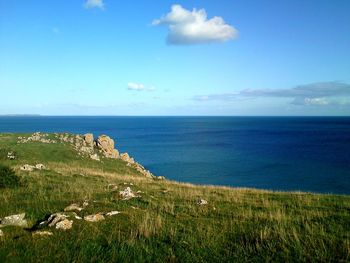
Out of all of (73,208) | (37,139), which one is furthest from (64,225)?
(37,139)

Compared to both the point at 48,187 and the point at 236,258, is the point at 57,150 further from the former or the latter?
the point at 236,258

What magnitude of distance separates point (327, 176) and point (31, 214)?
5912 cm

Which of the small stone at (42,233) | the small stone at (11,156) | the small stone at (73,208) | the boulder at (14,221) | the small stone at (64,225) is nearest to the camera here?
the small stone at (42,233)

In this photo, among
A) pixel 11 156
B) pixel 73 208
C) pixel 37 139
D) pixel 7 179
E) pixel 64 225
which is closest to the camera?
pixel 64 225

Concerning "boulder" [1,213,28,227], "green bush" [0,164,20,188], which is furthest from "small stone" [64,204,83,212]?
"green bush" [0,164,20,188]

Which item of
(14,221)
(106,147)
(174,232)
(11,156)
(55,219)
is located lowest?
(106,147)

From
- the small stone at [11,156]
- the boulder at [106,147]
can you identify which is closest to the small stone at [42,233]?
the small stone at [11,156]

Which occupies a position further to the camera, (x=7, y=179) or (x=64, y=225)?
(x=7, y=179)

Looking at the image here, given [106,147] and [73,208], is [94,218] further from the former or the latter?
[106,147]

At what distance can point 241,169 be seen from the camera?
71.4m

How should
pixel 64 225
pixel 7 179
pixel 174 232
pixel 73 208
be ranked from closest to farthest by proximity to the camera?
pixel 64 225, pixel 174 232, pixel 73 208, pixel 7 179

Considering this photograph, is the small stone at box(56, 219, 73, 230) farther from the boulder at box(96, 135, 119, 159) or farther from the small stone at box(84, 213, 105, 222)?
the boulder at box(96, 135, 119, 159)

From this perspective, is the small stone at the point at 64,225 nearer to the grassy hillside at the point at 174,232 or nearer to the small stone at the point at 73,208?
the grassy hillside at the point at 174,232

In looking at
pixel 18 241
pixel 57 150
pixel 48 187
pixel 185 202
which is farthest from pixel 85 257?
pixel 57 150
